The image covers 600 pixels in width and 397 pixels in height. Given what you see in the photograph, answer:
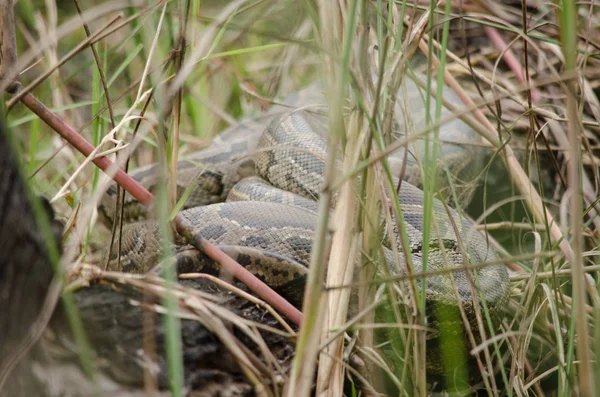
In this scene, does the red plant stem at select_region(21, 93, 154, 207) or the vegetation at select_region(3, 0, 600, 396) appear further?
the red plant stem at select_region(21, 93, 154, 207)

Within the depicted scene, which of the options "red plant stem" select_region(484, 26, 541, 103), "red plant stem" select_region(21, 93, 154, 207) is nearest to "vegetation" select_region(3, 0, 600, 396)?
"red plant stem" select_region(21, 93, 154, 207)

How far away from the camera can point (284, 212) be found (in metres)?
2.95

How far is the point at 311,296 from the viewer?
4.83 ft

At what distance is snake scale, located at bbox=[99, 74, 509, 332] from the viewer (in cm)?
221

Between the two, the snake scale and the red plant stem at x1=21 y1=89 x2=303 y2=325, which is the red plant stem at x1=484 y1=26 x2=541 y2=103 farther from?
the red plant stem at x1=21 y1=89 x2=303 y2=325

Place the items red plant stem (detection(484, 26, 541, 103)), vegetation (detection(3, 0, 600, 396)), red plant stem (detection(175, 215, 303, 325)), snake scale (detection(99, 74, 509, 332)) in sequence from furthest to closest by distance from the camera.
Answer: red plant stem (detection(484, 26, 541, 103)) → snake scale (detection(99, 74, 509, 332)) → red plant stem (detection(175, 215, 303, 325)) → vegetation (detection(3, 0, 600, 396))

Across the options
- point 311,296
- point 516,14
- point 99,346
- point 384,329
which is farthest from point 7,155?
point 516,14

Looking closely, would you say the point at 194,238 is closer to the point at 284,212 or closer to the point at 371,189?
the point at 371,189

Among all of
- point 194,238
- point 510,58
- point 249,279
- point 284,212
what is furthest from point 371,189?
point 510,58

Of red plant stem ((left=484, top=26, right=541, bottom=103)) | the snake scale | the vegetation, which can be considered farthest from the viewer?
red plant stem ((left=484, top=26, right=541, bottom=103))

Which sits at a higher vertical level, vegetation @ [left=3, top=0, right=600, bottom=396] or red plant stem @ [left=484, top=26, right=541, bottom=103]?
red plant stem @ [left=484, top=26, right=541, bottom=103]

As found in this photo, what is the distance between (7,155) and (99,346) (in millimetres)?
515

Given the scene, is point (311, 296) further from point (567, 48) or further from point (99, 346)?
point (567, 48)

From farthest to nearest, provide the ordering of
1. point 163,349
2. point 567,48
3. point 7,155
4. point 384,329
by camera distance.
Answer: point 384,329 < point 163,349 < point 7,155 < point 567,48
